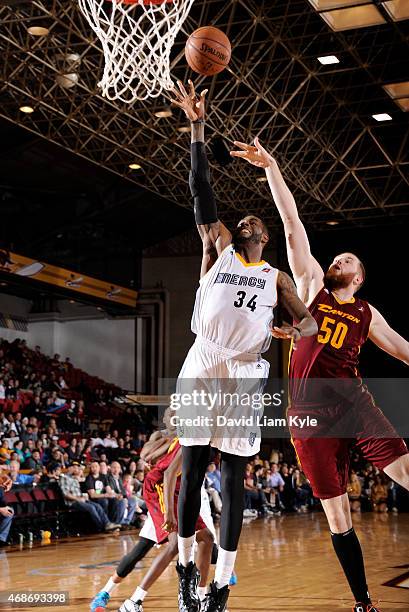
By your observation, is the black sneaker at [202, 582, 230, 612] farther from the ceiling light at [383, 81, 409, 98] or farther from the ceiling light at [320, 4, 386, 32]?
the ceiling light at [383, 81, 409, 98]

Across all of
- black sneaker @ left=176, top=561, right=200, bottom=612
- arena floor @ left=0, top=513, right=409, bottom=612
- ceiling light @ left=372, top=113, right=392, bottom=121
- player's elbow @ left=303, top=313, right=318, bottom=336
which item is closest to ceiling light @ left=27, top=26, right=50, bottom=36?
ceiling light @ left=372, top=113, right=392, bottom=121

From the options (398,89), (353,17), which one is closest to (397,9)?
(353,17)

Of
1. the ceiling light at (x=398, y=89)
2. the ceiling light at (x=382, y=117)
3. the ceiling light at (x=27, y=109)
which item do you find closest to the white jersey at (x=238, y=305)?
the ceiling light at (x=398, y=89)

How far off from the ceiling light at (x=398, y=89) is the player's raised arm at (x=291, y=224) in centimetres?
1247

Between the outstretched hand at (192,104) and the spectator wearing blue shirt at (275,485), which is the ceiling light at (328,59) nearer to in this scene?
the spectator wearing blue shirt at (275,485)

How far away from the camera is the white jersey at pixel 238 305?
4426 mm

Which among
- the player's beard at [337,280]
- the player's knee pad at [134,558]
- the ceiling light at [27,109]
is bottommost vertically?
the player's knee pad at [134,558]

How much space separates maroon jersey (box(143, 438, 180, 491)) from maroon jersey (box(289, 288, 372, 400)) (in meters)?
1.50

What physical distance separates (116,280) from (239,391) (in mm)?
19313

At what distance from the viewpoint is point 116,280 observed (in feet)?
77.2

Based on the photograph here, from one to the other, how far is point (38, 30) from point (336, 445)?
11305mm

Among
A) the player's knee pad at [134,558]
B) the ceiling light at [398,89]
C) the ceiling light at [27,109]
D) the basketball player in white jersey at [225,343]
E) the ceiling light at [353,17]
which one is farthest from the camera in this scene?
the ceiling light at [27,109]

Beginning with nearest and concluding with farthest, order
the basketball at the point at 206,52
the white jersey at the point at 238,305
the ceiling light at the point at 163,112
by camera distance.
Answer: the white jersey at the point at 238,305 < the basketball at the point at 206,52 < the ceiling light at the point at 163,112

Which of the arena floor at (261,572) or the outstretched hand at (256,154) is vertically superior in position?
the outstretched hand at (256,154)
